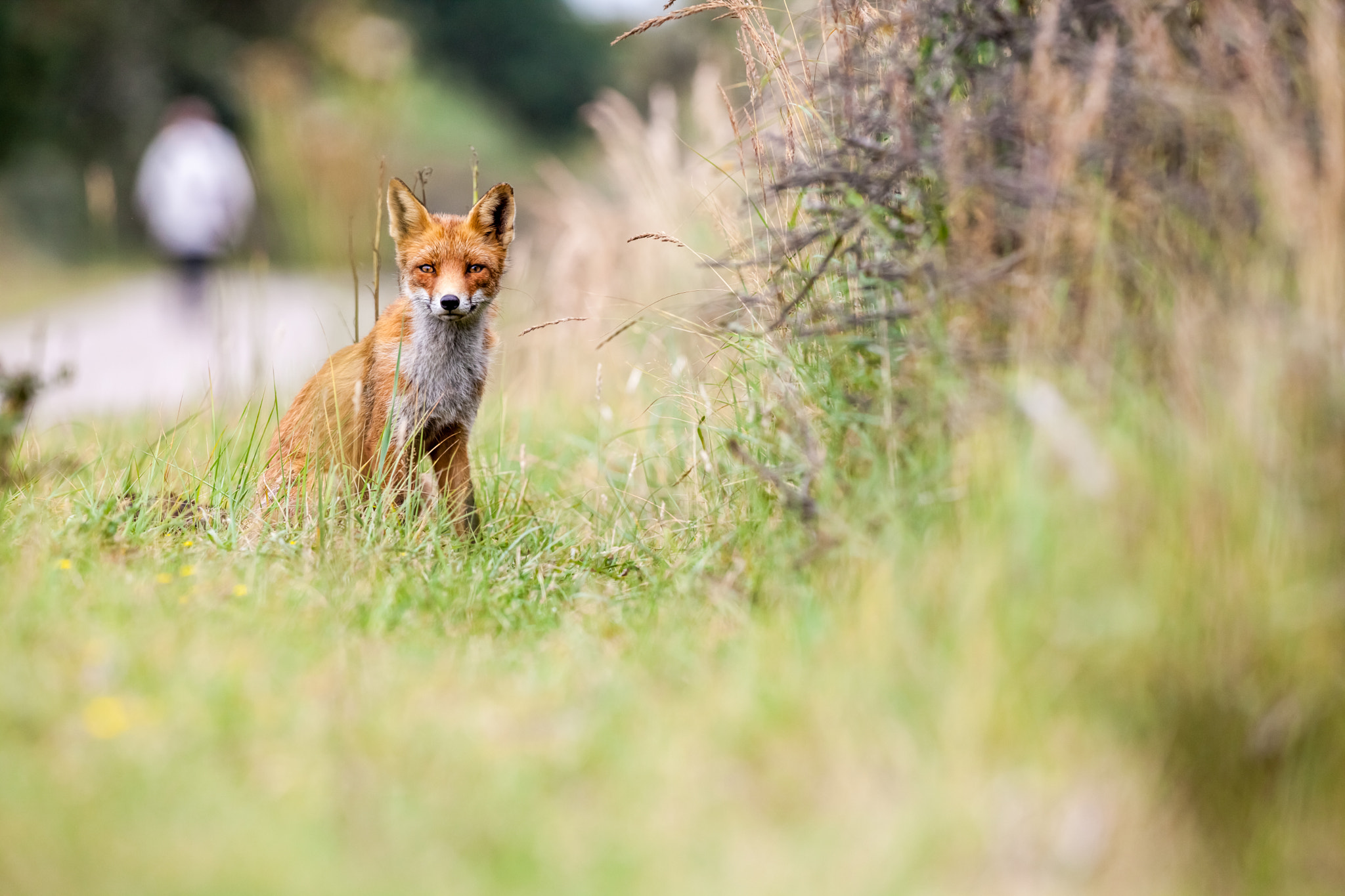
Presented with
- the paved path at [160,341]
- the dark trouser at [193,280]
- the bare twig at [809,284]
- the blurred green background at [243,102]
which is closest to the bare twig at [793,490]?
the bare twig at [809,284]

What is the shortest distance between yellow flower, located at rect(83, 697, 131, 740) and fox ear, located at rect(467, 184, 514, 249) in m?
2.48

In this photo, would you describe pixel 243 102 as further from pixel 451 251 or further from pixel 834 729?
pixel 834 729

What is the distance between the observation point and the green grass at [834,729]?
2328 mm

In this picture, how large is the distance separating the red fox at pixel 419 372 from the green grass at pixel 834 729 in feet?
4.59

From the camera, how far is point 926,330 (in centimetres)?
333

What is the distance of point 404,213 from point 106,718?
256cm

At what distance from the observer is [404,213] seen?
4645 mm

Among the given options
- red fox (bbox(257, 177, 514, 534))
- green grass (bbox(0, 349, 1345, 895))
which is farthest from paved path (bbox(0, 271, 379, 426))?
green grass (bbox(0, 349, 1345, 895))

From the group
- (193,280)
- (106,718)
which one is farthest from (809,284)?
(193,280)

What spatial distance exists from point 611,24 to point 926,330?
33.1 m

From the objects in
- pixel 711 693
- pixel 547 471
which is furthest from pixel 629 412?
pixel 711 693

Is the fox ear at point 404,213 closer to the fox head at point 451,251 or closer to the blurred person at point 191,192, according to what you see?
the fox head at point 451,251

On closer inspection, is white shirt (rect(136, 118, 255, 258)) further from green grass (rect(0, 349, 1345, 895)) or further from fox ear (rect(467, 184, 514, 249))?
green grass (rect(0, 349, 1345, 895))

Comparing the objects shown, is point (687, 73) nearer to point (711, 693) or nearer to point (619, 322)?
point (619, 322)
